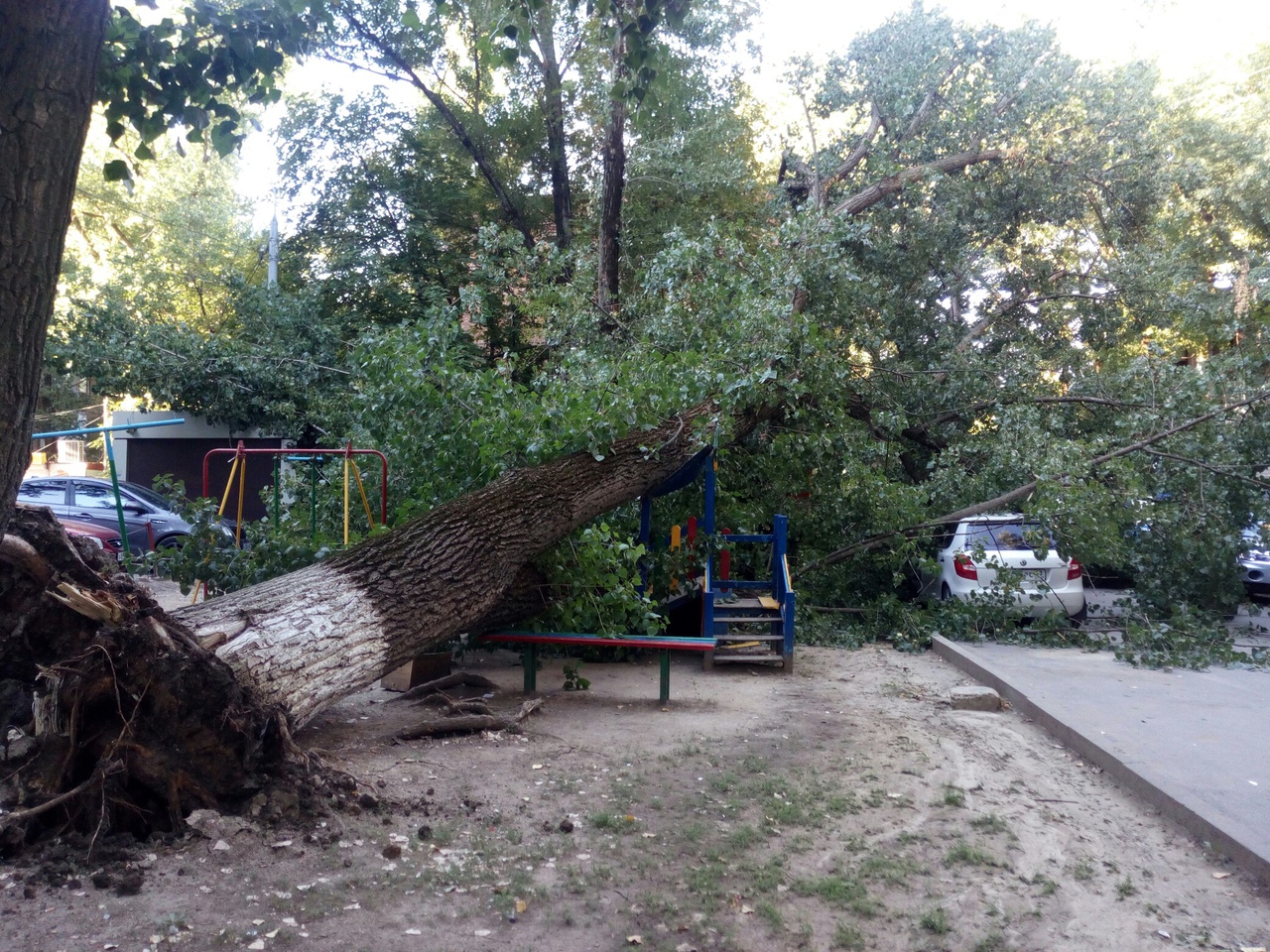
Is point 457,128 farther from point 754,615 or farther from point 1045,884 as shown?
point 1045,884

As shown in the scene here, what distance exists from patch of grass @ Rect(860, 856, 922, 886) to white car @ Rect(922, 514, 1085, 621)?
6.50 meters

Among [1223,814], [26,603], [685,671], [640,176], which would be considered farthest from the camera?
[640,176]

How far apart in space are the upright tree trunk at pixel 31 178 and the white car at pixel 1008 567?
30.5 feet

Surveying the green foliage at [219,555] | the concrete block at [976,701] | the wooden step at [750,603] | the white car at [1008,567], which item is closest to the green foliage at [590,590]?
the green foliage at [219,555]

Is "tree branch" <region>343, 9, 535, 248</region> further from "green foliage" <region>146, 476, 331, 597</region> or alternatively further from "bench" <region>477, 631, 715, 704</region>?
"bench" <region>477, 631, 715, 704</region>

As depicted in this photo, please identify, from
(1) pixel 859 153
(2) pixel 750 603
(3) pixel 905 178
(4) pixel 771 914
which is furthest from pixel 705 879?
(1) pixel 859 153

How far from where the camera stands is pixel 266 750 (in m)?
4.51

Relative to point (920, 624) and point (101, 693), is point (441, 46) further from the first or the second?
point (101, 693)

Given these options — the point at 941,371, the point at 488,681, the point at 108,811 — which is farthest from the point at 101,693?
the point at 941,371

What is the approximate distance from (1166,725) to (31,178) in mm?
6810

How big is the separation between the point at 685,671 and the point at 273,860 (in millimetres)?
5291

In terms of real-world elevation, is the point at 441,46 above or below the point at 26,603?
above

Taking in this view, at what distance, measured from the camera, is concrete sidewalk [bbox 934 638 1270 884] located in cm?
478

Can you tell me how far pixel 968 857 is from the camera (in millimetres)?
4348
